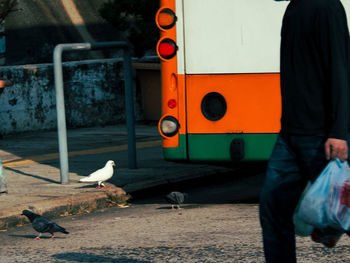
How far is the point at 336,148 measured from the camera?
3.91 m

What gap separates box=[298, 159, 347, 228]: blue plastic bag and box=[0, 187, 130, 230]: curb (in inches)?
167

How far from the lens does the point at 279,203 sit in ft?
13.7

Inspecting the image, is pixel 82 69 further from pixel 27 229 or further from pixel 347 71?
pixel 347 71

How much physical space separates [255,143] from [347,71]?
364 cm

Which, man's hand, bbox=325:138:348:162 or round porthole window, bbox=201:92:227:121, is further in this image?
round porthole window, bbox=201:92:227:121

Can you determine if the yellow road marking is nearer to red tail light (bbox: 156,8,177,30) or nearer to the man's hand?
Answer: red tail light (bbox: 156,8,177,30)

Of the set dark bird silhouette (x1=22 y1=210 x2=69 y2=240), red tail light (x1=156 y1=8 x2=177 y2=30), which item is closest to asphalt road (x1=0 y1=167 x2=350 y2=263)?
dark bird silhouette (x1=22 y1=210 x2=69 y2=240)

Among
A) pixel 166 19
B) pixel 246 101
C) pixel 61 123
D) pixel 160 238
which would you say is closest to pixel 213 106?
pixel 246 101

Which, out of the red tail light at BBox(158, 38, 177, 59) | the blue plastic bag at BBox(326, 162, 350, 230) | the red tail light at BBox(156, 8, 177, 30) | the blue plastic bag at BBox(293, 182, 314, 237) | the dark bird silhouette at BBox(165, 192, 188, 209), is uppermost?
the red tail light at BBox(156, 8, 177, 30)

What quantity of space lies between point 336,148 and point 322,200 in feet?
0.88

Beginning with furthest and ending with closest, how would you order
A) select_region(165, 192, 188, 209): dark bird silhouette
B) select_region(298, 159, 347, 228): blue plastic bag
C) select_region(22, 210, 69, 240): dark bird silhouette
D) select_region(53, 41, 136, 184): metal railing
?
select_region(53, 41, 136, 184): metal railing < select_region(165, 192, 188, 209): dark bird silhouette < select_region(22, 210, 69, 240): dark bird silhouette < select_region(298, 159, 347, 228): blue plastic bag

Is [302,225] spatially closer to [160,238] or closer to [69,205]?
[160,238]

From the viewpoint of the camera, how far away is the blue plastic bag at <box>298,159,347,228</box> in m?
3.86

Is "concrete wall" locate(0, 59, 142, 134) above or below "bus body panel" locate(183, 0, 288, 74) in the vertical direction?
below
